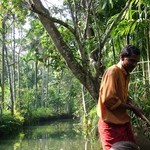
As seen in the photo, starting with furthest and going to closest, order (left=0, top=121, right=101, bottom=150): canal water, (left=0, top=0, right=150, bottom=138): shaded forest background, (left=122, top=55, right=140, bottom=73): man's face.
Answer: (left=0, top=121, right=101, bottom=150): canal water
(left=0, top=0, right=150, bottom=138): shaded forest background
(left=122, top=55, right=140, bottom=73): man's face

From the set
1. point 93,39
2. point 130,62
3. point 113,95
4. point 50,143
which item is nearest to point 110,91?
point 113,95

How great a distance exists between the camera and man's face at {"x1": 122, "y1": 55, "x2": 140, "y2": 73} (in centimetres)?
294

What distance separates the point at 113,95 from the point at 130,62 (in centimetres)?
30

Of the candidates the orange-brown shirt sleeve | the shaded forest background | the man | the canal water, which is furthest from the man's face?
the canal water

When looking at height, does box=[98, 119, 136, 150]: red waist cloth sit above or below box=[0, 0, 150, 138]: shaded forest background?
below

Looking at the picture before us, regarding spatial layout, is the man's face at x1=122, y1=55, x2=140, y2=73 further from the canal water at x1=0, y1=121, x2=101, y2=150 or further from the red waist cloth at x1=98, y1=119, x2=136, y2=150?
the canal water at x1=0, y1=121, x2=101, y2=150

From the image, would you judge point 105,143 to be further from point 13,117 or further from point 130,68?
point 13,117

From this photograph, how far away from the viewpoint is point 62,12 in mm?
12602

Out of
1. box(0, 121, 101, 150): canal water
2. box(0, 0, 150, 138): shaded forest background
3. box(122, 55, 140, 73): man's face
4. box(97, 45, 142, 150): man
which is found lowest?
box(0, 121, 101, 150): canal water

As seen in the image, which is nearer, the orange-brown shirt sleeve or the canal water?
the orange-brown shirt sleeve

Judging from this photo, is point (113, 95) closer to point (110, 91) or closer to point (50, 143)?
point (110, 91)

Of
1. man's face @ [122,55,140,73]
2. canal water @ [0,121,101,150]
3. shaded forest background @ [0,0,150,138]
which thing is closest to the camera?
man's face @ [122,55,140,73]

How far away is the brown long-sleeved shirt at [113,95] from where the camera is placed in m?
2.97

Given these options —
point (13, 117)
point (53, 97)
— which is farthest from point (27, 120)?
point (53, 97)
